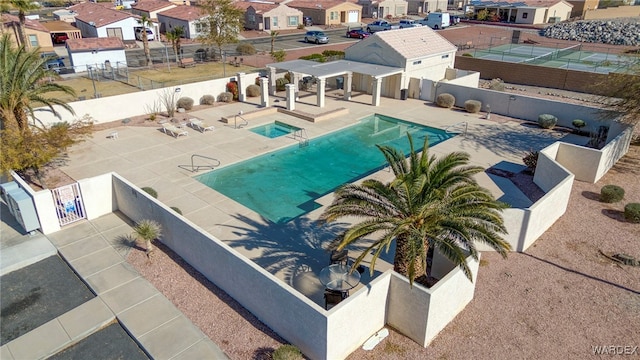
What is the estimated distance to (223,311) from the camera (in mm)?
13391

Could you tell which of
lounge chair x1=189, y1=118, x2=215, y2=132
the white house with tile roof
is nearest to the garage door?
the white house with tile roof

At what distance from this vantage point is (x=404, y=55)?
111 feet

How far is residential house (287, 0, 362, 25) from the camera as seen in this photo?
75125mm

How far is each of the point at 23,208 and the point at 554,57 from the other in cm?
4848

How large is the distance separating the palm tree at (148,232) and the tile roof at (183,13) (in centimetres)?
4708

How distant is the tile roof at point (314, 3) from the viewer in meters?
75.7

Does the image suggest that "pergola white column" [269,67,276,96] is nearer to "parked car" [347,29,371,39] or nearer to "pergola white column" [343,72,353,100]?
"pergola white column" [343,72,353,100]

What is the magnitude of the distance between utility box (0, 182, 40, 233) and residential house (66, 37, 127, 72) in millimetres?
23687

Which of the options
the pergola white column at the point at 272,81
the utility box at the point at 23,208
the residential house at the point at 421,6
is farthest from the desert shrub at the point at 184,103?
the residential house at the point at 421,6

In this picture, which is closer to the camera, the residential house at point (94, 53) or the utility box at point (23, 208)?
the utility box at point (23, 208)

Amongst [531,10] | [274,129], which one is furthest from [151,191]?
[531,10]

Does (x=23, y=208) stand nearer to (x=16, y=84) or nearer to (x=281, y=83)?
(x=16, y=84)

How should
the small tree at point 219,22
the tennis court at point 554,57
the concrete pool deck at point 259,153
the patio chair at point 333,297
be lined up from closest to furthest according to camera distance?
1. the patio chair at point 333,297
2. the concrete pool deck at point 259,153
3. the tennis court at point 554,57
4. the small tree at point 219,22

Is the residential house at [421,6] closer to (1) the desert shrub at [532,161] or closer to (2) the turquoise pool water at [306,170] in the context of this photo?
(2) the turquoise pool water at [306,170]
